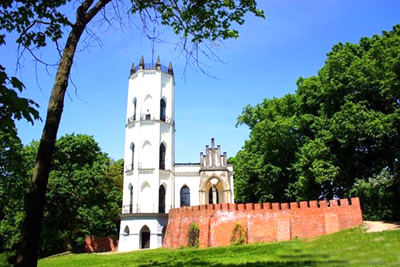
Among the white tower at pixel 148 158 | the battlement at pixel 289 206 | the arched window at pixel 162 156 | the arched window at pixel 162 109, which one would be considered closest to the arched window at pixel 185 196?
the white tower at pixel 148 158

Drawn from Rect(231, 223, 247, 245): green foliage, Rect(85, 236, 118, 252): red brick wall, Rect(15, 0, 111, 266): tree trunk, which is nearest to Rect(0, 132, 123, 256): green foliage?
Rect(85, 236, 118, 252): red brick wall

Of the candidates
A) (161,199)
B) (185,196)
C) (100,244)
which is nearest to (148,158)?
(161,199)

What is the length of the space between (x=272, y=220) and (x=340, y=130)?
6746 millimetres

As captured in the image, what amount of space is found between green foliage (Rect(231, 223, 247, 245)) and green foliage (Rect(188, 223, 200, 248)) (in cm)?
266

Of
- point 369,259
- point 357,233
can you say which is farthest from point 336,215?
point 369,259

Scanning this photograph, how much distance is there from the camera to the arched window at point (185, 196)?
3375cm

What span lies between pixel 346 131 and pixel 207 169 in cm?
1464

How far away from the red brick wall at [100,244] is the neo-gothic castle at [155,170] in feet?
10.5

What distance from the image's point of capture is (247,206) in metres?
22.7

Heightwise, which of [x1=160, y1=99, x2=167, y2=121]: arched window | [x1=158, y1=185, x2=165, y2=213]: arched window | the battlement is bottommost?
the battlement

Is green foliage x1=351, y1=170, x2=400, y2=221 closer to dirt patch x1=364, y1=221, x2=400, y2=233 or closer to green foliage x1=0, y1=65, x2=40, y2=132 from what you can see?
dirt patch x1=364, y1=221, x2=400, y2=233

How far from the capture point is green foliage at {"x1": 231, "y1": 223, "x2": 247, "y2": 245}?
21766mm

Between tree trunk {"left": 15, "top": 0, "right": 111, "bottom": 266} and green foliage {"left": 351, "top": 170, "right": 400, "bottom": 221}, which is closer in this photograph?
tree trunk {"left": 15, "top": 0, "right": 111, "bottom": 266}

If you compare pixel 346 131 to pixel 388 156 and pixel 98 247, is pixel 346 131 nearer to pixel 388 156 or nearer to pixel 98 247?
pixel 388 156
